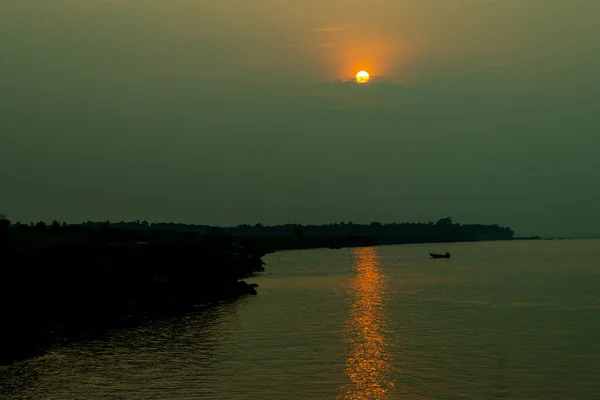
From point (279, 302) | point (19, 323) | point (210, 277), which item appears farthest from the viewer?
point (210, 277)

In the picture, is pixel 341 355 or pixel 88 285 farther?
pixel 88 285

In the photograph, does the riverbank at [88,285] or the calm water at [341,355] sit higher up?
the riverbank at [88,285]

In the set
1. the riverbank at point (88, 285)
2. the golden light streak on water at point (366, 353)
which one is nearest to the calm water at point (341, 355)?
the golden light streak on water at point (366, 353)

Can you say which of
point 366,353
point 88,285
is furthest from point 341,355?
point 88,285

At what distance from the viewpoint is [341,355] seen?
46.6 m

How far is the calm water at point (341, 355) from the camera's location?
36500mm

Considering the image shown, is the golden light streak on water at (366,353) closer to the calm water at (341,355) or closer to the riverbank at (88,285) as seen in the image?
the calm water at (341,355)

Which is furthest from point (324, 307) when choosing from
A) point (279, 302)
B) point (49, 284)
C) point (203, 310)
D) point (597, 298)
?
point (597, 298)

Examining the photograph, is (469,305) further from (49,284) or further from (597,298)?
(49,284)

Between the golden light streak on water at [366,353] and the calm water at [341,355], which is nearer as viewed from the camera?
the golden light streak on water at [366,353]

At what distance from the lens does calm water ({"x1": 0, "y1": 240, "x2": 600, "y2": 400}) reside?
3650 cm

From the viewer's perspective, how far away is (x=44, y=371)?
135 ft

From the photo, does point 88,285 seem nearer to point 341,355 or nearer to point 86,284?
point 86,284

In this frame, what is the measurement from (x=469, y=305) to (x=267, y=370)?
43.3 meters
